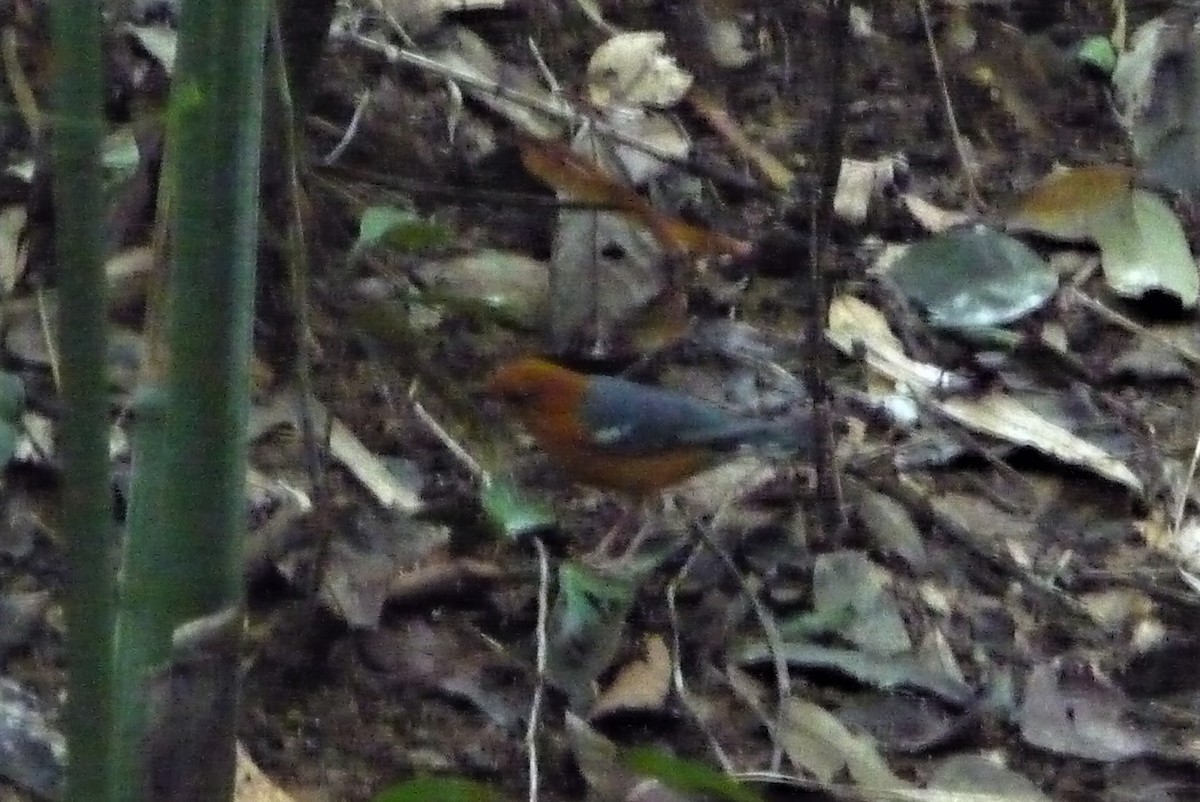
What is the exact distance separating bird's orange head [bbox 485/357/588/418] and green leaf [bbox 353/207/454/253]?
0.75 metres

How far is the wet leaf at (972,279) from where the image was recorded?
11.6 feet

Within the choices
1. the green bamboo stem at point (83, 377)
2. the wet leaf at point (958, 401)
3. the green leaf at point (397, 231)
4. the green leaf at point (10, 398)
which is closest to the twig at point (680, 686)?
the green leaf at point (397, 231)

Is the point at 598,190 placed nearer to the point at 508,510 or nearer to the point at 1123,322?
the point at 508,510

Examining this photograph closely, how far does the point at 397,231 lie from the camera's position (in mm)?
2162

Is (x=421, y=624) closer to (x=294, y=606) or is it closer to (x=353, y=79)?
(x=294, y=606)

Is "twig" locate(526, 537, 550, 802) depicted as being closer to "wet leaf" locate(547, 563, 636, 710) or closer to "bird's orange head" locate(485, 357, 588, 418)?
"wet leaf" locate(547, 563, 636, 710)

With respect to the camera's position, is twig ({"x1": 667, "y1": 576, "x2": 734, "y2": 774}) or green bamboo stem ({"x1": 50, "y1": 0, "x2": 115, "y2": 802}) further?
twig ({"x1": 667, "y1": 576, "x2": 734, "y2": 774})

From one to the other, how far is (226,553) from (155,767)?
21 centimetres

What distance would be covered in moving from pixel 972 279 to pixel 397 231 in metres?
1.82

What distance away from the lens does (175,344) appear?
1.33 m

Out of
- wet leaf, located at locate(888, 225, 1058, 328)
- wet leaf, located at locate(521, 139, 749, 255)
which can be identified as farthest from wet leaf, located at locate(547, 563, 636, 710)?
wet leaf, located at locate(888, 225, 1058, 328)

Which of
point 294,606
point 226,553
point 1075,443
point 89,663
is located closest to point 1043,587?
point 1075,443

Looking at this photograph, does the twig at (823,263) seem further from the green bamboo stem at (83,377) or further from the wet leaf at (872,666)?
the green bamboo stem at (83,377)

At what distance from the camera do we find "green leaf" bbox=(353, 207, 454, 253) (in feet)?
6.96
